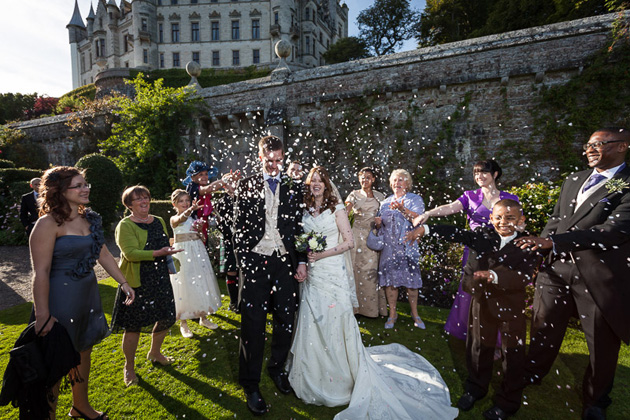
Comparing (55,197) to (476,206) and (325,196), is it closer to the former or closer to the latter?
(325,196)

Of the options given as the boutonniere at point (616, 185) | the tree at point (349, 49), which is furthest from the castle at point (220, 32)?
the boutonniere at point (616, 185)

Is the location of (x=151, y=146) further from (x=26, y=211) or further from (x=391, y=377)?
(x=391, y=377)

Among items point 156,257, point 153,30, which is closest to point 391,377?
point 156,257

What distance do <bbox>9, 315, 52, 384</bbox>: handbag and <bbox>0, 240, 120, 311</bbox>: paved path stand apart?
18.2ft

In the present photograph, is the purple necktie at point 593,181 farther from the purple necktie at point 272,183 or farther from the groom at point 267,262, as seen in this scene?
the purple necktie at point 272,183

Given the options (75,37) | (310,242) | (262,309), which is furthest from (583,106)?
(75,37)

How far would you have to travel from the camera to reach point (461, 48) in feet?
35.6

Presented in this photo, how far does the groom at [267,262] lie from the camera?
314 cm

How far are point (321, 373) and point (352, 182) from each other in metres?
10.7

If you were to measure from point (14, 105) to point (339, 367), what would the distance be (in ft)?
182

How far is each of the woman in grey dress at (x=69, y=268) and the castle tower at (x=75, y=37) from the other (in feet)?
200

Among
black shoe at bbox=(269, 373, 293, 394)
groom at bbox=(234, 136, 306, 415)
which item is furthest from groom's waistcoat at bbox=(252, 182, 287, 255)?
black shoe at bbox=(269, 373, 293, 394)

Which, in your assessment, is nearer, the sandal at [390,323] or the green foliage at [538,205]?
the sandal at [390,323]

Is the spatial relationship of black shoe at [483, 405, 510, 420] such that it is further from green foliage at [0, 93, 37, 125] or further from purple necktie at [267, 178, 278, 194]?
green foliage at [0, 93, 37, 125]
